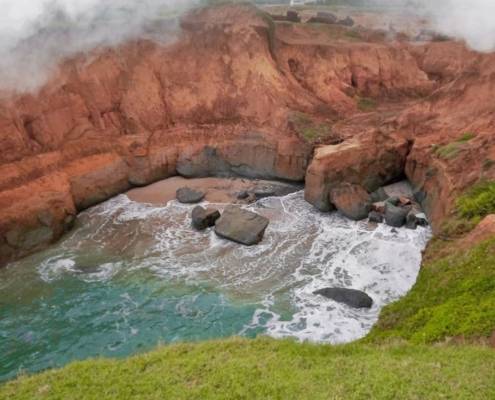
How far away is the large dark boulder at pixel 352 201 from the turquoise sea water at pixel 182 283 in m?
0.34

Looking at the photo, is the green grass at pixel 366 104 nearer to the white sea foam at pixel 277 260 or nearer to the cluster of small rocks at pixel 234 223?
the white sea foam at pixel 277 260

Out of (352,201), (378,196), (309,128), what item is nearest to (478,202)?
(352,201)

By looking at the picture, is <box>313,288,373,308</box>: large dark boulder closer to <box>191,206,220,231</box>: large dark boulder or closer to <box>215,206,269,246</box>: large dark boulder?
<box>215,206,269,246</box>: large dark boulder

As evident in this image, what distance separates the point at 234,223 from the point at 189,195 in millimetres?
3109

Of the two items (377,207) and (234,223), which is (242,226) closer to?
(234,223)

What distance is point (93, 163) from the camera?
60.6 feet

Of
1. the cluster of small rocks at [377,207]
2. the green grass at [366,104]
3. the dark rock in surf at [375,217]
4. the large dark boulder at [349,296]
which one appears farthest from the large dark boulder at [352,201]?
the green grass at [366,104]

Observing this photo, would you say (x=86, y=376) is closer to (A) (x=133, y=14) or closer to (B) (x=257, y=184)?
(B) (x=257, y=184)

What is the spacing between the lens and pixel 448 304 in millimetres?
9328

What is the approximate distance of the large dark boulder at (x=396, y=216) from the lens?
52.2ft

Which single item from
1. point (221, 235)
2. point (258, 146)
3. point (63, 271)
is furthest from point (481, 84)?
point (63, 271)

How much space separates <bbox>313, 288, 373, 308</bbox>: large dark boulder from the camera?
12.4 m

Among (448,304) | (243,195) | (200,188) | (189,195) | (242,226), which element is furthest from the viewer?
(200,188)

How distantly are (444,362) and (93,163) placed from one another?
1438cm
